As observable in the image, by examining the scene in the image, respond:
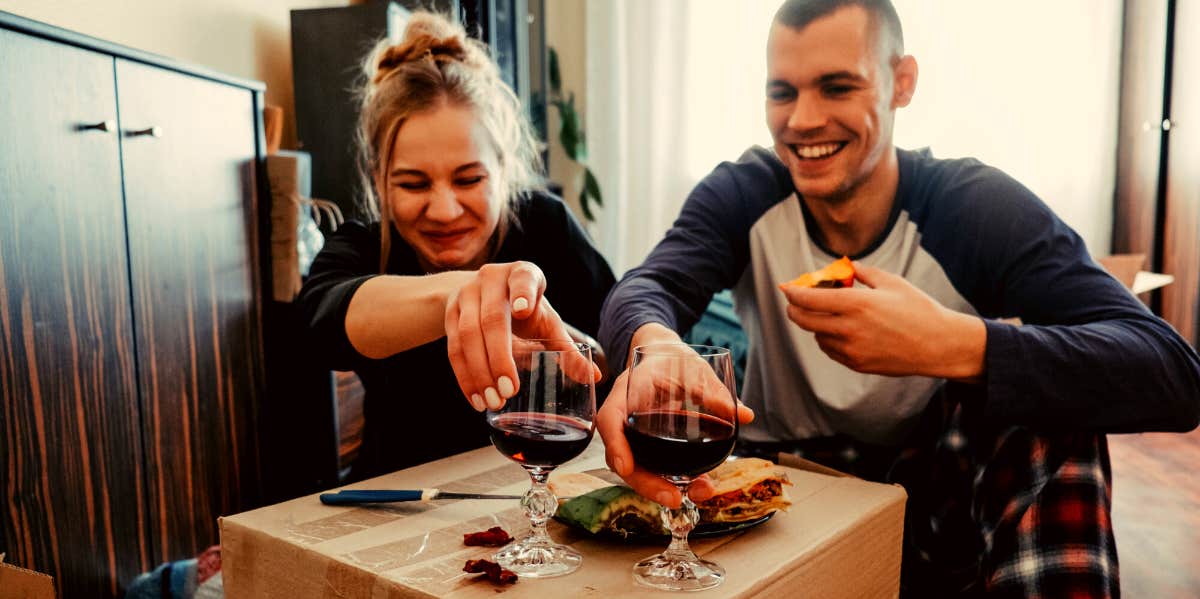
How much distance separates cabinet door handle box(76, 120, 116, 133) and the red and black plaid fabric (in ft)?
4.84

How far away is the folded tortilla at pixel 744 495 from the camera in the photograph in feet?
2.65

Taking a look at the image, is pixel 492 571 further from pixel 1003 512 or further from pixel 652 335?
pixel 1003 512

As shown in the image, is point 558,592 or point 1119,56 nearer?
point 558,592

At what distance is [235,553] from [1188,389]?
1201 millimetres

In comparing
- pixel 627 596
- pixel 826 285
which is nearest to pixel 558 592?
pixel 627 596

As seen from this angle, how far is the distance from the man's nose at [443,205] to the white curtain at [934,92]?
2.83m

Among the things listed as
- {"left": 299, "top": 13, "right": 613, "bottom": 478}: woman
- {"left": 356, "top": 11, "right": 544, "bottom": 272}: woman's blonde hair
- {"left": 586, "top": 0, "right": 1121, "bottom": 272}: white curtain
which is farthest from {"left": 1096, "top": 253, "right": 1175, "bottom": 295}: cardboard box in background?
{"left": 356, "top": 11, "right": 544, "bottom": 272}: woman's blonde hair

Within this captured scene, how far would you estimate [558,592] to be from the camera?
68 cm

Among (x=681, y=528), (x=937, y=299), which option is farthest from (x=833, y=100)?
(x=681, y=528)

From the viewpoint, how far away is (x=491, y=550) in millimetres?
766

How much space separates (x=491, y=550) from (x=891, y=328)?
57cm

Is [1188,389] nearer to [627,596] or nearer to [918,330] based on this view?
[918,330]

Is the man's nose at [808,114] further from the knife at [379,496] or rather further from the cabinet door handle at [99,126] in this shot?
the cabinet door handle at [99,126]

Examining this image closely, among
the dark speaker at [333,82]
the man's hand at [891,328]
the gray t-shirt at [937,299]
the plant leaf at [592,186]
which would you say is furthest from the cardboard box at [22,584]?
the plant leaf at [592,186]
